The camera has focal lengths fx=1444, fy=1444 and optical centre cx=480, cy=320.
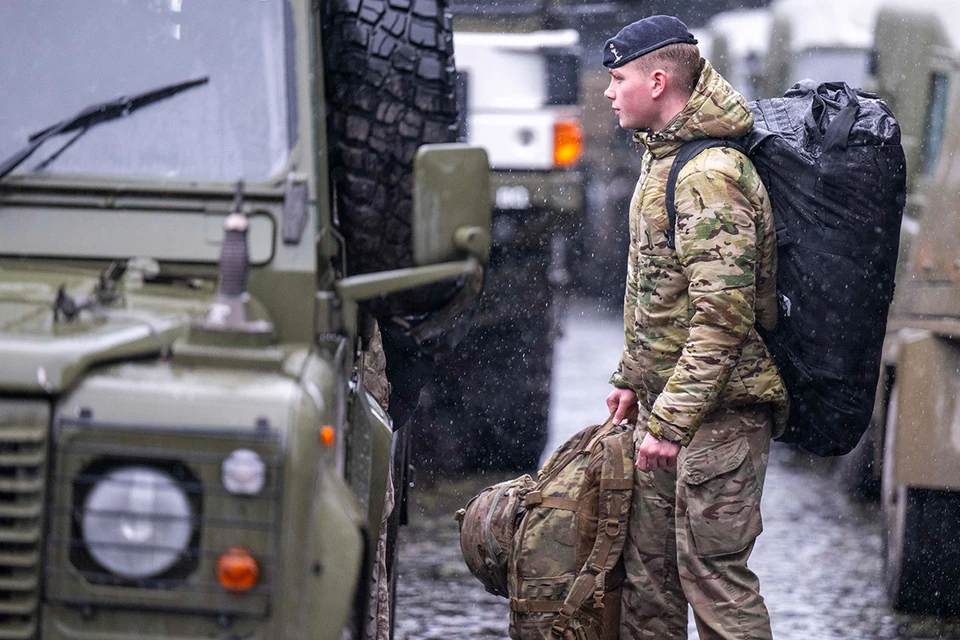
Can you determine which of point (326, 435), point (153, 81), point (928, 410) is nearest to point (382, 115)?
point (153, 81)

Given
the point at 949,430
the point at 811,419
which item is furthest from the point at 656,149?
the point at 949,430

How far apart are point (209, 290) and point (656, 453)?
4.61ft

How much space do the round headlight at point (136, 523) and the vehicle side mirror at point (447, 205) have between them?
2.42 feet

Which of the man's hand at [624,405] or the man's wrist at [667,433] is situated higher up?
the man's wrist at [667,433]

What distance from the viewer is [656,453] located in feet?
12.5

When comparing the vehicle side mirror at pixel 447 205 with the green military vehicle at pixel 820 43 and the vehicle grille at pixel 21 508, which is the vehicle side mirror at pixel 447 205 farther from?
the green military vehicle at pixel 820 43

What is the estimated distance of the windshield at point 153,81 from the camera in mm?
3061

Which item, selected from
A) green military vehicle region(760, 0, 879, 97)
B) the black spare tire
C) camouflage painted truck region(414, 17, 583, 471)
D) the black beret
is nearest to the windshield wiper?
the black spare tire

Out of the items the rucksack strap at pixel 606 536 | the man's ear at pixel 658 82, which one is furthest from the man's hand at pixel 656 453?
the man's ear at pixel 658 82

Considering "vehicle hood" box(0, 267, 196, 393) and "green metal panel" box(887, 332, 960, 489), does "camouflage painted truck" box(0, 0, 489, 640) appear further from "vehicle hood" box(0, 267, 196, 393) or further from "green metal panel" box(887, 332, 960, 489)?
"green metal panel" box(887, 332, 960, 489)

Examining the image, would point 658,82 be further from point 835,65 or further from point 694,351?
point 835,65

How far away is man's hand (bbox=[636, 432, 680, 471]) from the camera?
3.79 meters

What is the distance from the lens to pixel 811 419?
3961mm

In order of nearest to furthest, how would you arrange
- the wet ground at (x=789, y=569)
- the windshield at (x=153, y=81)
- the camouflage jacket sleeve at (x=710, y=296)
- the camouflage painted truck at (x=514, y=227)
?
1. the windshield at (x=153, y=81)
2. the camouflage jacket sleeve at (x=710, y=296)
3. the wet ground at (x=789, y=569)
4. the camouflage painted truck at (x=514, y=227)
